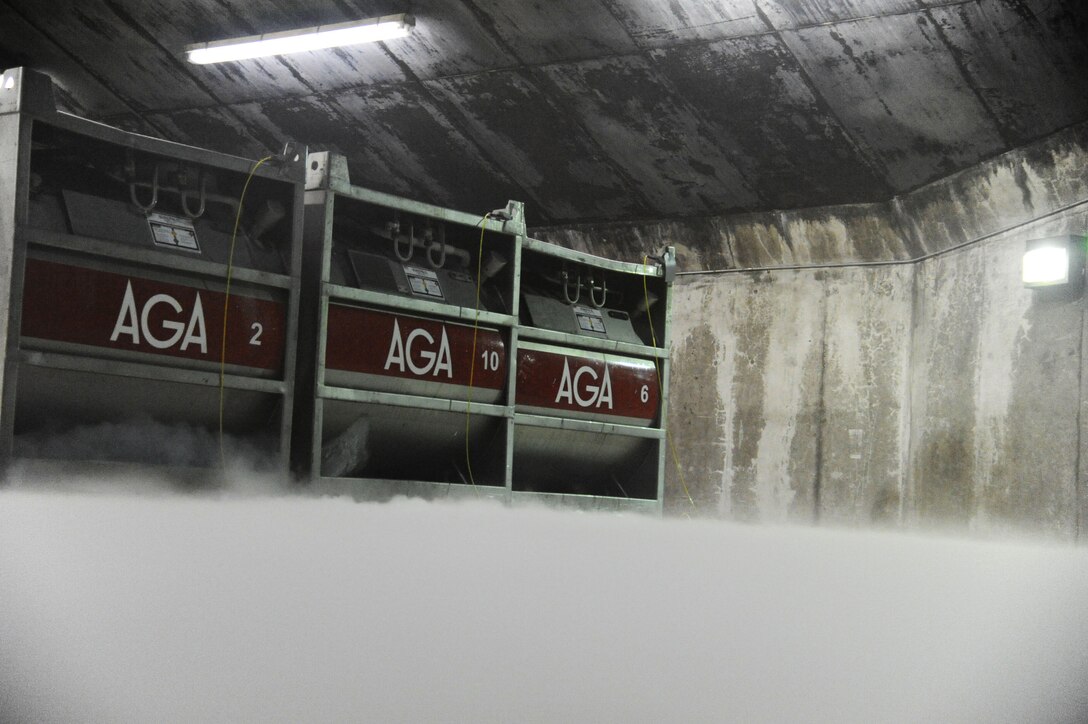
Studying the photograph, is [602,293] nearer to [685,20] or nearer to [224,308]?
[685,20]

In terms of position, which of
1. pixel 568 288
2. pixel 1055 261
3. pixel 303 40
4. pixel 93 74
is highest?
pixel 93 74

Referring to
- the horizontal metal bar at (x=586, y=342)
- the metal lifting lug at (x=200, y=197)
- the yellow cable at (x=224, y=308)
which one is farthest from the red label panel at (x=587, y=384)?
the metal lifting lug at (x=200, y=197)

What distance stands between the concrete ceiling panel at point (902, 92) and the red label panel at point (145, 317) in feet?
15.4

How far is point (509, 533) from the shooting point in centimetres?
467

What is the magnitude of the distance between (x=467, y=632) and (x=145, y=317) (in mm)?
2845

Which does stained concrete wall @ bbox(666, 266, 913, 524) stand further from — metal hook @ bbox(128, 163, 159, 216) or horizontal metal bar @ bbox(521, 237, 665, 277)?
metal hook @ bbox(128, 163, 159, 216)

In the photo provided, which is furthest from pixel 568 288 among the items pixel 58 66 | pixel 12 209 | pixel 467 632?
pixel 58 66

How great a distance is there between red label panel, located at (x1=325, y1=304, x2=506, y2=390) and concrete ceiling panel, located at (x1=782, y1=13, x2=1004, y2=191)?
11.7 feet

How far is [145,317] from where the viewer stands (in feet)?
16.3

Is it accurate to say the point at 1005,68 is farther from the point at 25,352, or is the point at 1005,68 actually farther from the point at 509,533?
the point at 25,352

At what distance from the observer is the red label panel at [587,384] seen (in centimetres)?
674

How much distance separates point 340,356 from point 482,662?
3351 millimetres

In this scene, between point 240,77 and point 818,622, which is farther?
point 240,77

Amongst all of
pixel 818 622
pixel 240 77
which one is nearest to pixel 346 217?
pixel 818 622
